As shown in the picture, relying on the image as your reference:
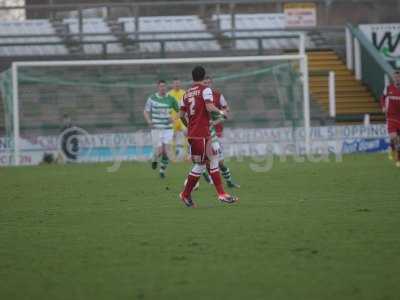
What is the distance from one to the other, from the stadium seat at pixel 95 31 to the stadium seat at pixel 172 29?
0.69 metres

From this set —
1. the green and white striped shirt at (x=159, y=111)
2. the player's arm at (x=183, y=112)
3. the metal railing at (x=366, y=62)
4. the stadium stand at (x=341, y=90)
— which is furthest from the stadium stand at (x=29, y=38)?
the player's arm at (x=183, y=112)

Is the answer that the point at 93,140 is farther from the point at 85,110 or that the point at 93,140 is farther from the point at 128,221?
the point at 128,221

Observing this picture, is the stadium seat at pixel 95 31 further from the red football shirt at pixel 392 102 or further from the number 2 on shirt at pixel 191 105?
the number 2 on shirt at pixel 191 105

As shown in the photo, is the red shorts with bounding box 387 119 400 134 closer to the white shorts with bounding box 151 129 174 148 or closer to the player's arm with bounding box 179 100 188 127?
the white shorts with bounding box 151 129 174 148

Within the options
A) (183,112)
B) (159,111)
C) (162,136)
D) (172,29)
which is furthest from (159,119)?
(172,29)

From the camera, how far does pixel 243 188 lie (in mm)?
16969

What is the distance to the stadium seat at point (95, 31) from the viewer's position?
110ft

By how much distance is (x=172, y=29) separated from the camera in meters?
34.3

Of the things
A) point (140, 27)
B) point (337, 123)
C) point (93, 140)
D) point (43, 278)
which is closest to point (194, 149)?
point (43, 278)

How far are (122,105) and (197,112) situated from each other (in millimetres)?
15467

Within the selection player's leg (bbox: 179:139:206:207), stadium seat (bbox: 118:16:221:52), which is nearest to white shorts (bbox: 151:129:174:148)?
player's leg (bbox: 179:139:206:207)

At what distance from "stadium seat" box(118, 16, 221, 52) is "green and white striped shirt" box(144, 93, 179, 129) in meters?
11.7

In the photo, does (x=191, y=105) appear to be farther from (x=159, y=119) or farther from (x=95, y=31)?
(x=95, y=31)

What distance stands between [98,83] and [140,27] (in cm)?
599
